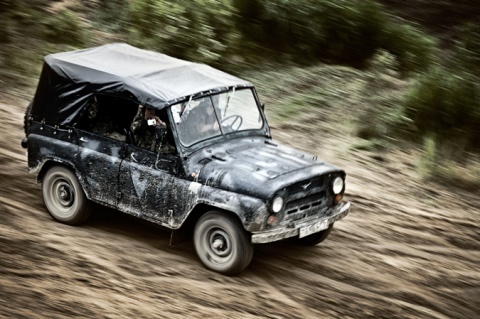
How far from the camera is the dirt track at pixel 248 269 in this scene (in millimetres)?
6465

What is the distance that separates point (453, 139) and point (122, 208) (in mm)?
5380

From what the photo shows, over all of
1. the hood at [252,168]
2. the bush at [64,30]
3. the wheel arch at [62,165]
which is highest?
the bush at [64,30]

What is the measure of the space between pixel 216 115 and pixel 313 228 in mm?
1529

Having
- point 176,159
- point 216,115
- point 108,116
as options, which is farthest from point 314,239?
point 108,116

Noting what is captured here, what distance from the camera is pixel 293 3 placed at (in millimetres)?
13758

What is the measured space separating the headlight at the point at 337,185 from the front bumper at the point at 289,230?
18 centimetres

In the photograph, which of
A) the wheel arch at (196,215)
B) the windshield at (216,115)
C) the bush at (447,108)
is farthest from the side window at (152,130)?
the bush at (447,108)

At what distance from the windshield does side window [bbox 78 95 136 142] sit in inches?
27.1

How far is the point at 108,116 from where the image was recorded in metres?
8.00

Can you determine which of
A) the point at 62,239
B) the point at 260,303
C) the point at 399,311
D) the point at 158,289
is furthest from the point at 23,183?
the point at 399,311

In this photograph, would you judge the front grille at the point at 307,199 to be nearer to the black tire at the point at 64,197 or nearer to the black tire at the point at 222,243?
the black tire at the point at 222,243

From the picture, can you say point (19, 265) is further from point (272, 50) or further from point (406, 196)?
point (272, 50)

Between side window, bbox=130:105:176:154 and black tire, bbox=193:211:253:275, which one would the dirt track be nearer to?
black tire, bbox=193:211:253:275

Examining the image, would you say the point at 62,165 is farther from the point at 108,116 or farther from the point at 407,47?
the point at 407,47
